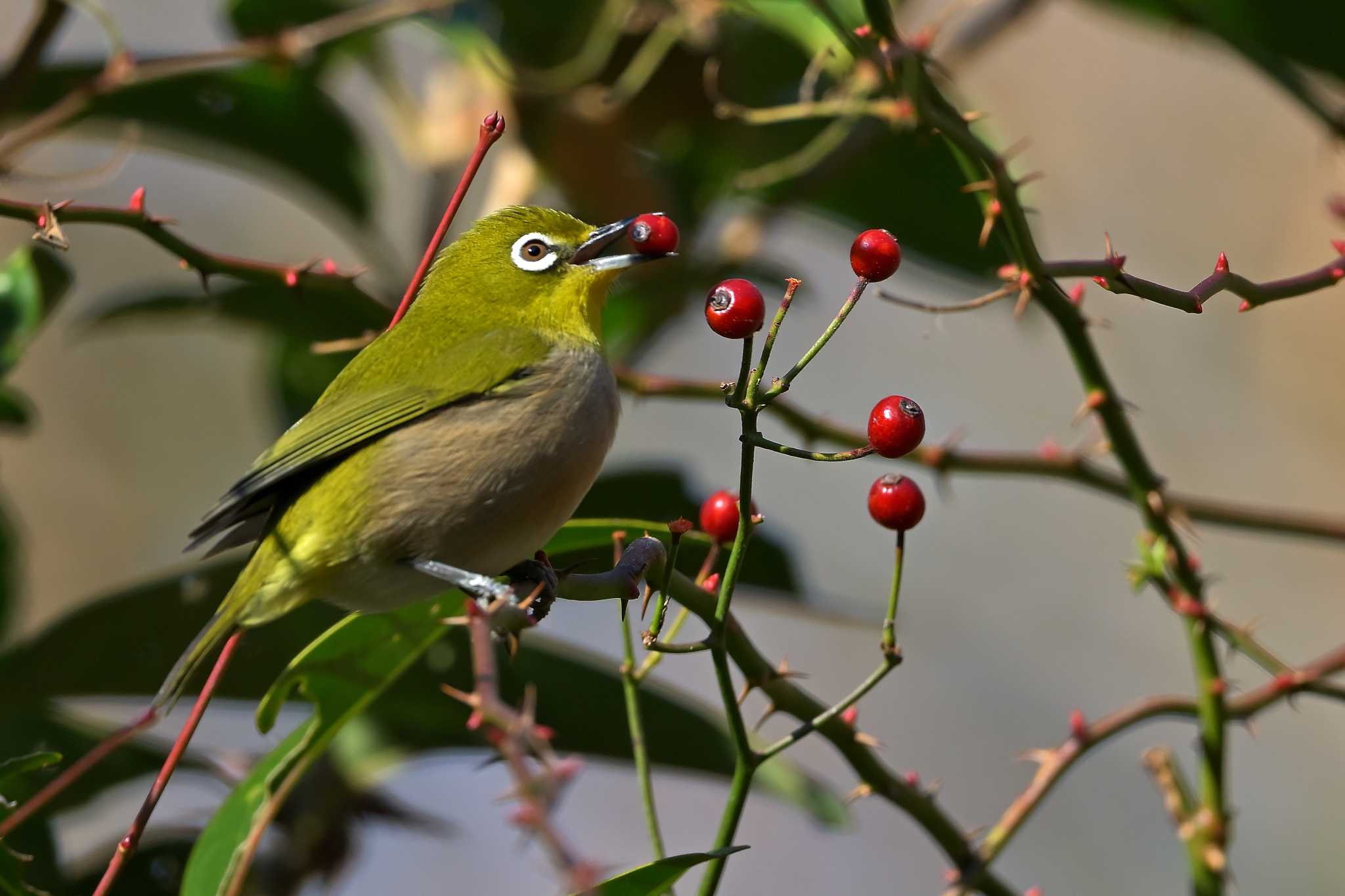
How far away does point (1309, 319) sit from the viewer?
6395mm

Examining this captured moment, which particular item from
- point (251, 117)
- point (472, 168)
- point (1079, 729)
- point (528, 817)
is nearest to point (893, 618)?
point (528, 817)

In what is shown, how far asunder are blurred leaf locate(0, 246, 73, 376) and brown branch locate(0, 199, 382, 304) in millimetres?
599

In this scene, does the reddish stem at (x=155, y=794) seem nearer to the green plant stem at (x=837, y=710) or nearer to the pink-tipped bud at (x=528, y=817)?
the pink-tipped bud at (x=528, y=817)

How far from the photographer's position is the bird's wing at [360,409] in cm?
232

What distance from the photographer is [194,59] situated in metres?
2.98

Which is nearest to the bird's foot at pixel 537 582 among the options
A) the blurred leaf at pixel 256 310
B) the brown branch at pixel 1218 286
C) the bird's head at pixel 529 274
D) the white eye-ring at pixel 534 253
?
the bird's head at pixel 529 274

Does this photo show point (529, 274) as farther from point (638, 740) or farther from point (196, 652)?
point (638, 740)

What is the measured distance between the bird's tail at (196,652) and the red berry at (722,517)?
774 millimetres

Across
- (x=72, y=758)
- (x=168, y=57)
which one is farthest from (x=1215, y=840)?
(x=168, y=57)

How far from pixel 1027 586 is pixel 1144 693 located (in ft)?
2.32

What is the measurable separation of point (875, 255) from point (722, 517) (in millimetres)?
487

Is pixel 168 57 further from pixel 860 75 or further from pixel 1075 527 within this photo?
pixel 1075 527

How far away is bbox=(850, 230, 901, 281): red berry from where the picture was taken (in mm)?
1651

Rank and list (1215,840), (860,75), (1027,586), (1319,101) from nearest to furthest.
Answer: (1215,840) → (1319,101) → (860,75) → (1027,586)
